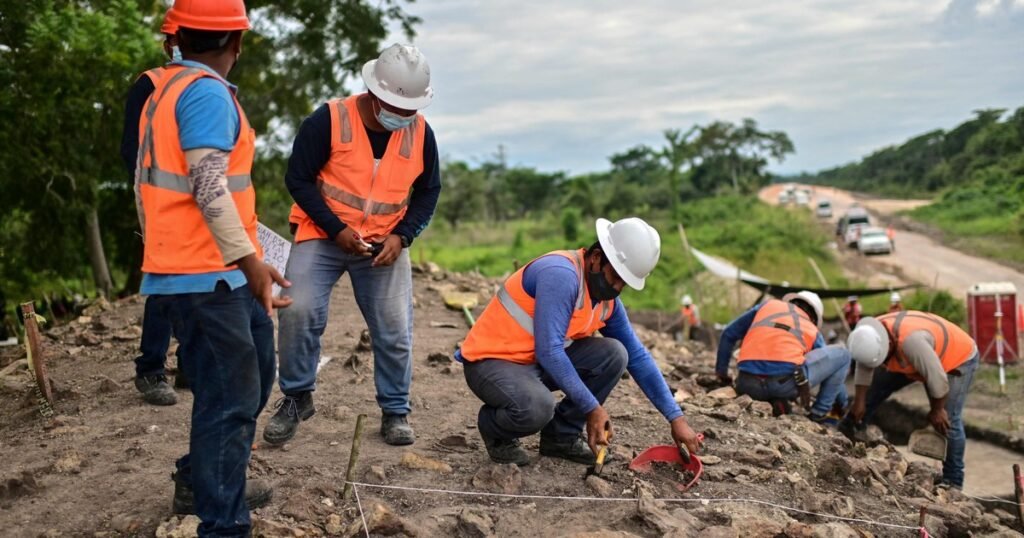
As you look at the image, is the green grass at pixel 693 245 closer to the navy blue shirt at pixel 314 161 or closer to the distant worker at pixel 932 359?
the distant worker at pixel 932 359

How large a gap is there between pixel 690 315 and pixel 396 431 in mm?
10890

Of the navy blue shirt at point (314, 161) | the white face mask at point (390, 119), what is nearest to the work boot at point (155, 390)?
the navy blue shirt at point (314, 161)

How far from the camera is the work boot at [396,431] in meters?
4.24

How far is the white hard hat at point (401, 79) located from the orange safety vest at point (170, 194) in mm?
1154

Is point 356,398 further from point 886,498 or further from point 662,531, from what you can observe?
point 886,498

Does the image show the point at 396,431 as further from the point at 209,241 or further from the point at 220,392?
the point at 209,241

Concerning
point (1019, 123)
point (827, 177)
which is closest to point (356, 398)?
point (1019, 123)

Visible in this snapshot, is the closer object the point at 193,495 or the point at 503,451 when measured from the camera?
the point at 193,495

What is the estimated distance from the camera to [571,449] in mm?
4227

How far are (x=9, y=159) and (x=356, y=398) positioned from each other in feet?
21.9

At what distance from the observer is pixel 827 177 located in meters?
106

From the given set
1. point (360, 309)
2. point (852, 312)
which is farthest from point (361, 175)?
point (852, 312)

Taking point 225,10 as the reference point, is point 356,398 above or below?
below

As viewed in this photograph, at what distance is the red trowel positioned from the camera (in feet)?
13.8
